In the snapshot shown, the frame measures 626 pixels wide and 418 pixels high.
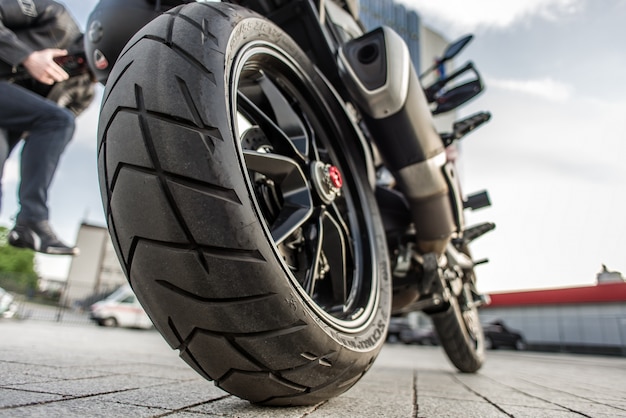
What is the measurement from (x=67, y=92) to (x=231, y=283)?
5.65 feet

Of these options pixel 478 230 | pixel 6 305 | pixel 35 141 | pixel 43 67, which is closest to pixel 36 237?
pixel 35 141

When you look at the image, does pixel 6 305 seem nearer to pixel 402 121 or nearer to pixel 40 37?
pixel 40 37

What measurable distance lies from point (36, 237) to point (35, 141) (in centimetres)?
40

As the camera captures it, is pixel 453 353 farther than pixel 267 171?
Yes

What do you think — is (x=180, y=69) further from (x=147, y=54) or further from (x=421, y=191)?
(x=421, y=191)

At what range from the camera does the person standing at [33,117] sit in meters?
1.57

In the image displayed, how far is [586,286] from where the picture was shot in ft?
57.3

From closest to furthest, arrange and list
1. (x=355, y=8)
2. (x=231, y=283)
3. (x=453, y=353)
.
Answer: (x=231, y=283) < (x=355, y=8) < (x=453, y=353)

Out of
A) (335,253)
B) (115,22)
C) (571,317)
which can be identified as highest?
(115,22)

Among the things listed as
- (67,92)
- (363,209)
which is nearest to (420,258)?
(363,209)

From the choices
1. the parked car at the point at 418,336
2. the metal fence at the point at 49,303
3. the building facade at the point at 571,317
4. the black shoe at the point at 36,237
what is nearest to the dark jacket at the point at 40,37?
the black shoe at the point at 36,237

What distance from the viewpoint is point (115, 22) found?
1284 millimetres

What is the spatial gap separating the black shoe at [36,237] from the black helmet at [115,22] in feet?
2.52

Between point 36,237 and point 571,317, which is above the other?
point 36,237
